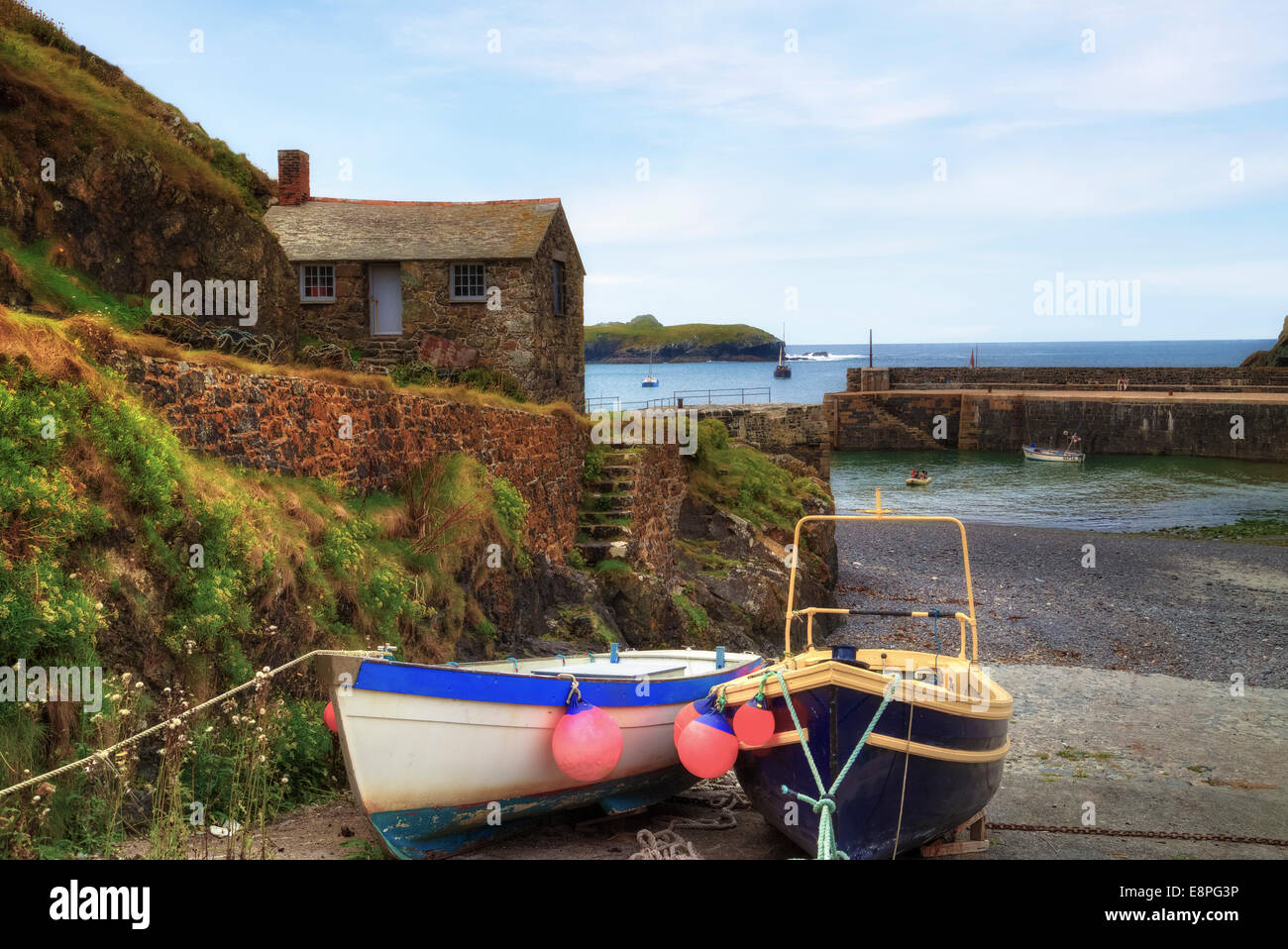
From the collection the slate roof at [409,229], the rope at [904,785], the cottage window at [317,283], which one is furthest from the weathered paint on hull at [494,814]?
the cottage window at [317,283]

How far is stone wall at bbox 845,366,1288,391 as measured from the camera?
68250 mm

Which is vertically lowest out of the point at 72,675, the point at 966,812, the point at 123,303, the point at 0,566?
the point at 966,812

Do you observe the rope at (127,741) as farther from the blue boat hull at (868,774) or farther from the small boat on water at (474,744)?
the blue boat hull at (868,774)

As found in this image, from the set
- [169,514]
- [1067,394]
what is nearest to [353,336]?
[169,514]

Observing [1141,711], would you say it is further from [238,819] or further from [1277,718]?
[238,819]

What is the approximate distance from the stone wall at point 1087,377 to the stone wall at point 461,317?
1957 inches

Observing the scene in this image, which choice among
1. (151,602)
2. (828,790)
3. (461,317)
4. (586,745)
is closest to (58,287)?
(151,602)

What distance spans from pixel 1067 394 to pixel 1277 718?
168ft

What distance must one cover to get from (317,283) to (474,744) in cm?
1991

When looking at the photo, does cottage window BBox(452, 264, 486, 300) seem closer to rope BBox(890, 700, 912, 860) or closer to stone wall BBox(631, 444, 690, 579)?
stone wall BBox(631, 444, 690, 579)

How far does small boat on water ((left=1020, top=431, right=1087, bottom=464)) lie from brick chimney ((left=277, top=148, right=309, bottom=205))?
4369cm

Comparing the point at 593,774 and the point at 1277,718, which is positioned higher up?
the point at 593,774

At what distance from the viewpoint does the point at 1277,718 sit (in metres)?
17.5
